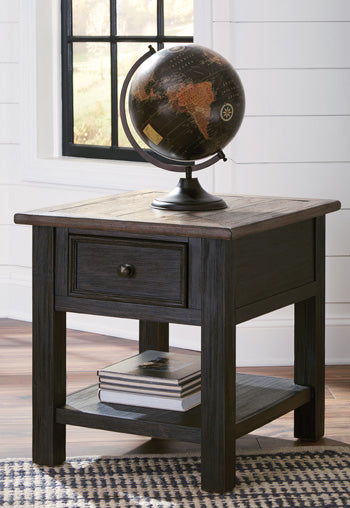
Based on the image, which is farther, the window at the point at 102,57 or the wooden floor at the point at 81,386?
the window at the point at 102,57

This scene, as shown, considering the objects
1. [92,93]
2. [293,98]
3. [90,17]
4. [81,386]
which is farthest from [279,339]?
A: [90,17]

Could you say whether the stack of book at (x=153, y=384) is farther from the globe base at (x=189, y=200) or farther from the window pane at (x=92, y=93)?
the window pane at (x=92, y=93)

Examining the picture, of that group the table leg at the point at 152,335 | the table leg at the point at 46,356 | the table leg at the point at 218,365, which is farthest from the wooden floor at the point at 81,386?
the table leg at the point at 218,365

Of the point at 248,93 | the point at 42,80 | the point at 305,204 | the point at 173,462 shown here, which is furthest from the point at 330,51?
the point at 173,462

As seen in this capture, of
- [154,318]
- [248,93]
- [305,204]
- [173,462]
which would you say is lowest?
[173,462]

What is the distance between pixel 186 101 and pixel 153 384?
77 cm

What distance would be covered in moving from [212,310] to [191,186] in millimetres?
434

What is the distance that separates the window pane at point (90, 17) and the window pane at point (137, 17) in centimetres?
8

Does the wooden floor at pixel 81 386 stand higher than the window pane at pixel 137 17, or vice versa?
the window pane at pixel 137 17

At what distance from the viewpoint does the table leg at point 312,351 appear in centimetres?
314

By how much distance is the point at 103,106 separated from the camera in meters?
4.87

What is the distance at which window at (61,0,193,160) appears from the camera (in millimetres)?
4695

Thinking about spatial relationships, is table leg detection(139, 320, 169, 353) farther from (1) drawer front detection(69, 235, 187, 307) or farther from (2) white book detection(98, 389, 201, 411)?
(1) drawer front detection(69, 235, 187, 307)

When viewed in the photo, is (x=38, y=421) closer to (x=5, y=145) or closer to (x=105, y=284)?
(x=105, y=284)
